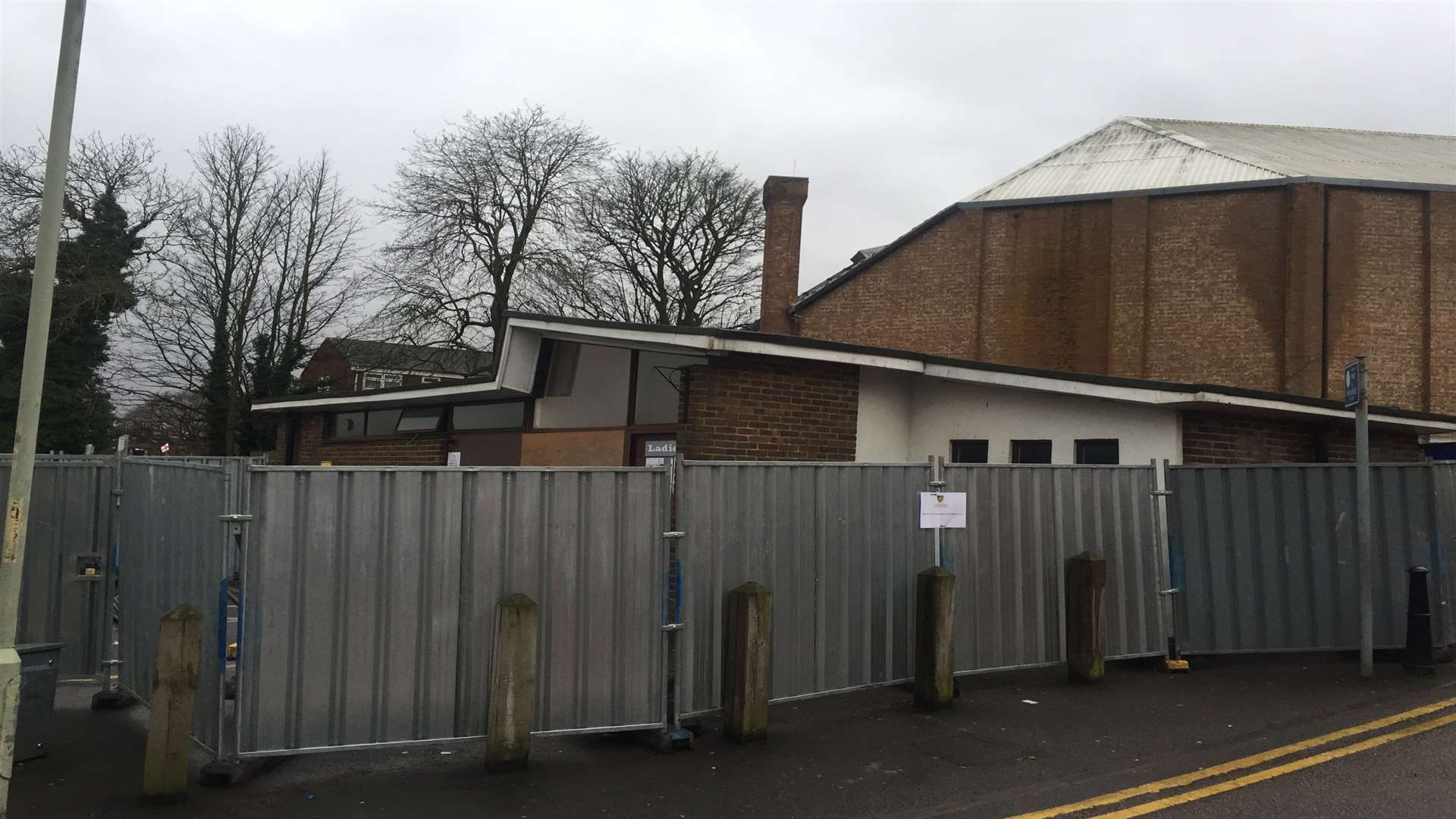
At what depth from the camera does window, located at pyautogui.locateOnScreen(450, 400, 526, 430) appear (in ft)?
48.4

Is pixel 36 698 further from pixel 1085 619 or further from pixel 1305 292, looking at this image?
pixel 1305 292

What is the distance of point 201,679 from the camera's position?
607 centimetres

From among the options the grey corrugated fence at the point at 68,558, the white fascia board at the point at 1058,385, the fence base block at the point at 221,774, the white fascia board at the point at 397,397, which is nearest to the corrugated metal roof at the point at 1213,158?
the white fascia board at the point at 1058,385

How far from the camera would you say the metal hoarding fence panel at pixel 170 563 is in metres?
6.01

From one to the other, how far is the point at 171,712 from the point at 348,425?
1615 cm

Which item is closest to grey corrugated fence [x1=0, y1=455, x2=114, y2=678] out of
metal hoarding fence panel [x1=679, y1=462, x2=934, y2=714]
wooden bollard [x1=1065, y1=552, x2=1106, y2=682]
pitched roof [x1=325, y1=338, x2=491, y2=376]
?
metal hoarding fence panel [x1=679, y1=462, x2=934, y2=714]

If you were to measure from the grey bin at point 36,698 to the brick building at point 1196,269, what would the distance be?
22.4 meters

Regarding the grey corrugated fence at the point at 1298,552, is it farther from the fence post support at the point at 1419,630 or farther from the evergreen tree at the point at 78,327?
the evergreen tree at the point at 78,327

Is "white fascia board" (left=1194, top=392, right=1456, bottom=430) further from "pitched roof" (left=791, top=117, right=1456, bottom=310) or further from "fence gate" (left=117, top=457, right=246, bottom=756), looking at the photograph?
"pitched roof" (left=791, top=117, right=1456, bottom=310)

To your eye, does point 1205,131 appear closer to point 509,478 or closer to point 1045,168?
point 1045,168

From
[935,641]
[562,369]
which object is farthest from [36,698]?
[562,369]

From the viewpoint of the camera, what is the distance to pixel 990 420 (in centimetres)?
1223

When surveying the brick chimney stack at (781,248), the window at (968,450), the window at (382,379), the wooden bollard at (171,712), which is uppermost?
the brick chimney stack at (781,248)

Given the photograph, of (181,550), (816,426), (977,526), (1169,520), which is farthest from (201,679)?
(1169,520)
